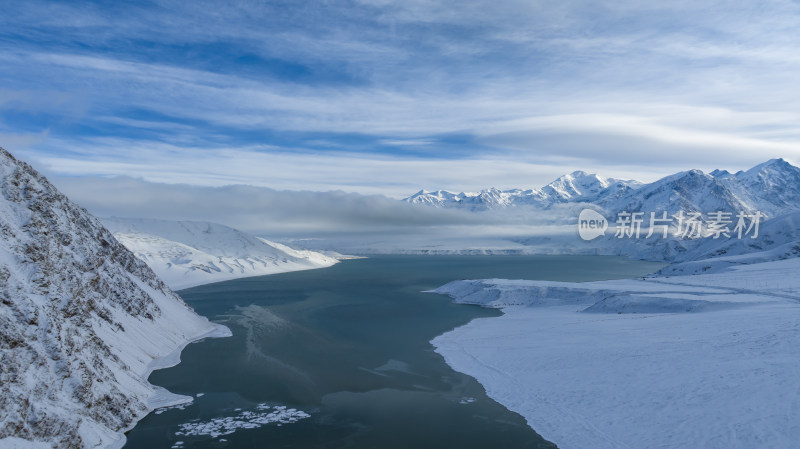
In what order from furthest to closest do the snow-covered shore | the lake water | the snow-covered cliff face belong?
the lake water → the snow-covered shore → the snow-covered cliff face

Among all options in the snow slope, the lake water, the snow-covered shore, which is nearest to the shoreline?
the lake water

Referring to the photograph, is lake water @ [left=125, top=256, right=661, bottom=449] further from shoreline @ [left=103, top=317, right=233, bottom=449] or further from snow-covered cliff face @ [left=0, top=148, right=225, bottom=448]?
snow-covered cliff face @ [left=0, top=148, right=225, bottom=448]

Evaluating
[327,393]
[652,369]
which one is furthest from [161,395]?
[652,369]

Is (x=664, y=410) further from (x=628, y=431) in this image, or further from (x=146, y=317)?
(x=146, y=317)

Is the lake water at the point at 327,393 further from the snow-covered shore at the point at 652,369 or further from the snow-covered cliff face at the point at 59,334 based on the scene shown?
the snow-covered shore at the point at 652,369

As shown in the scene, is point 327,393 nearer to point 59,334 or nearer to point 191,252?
point 59,334

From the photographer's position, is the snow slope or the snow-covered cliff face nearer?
the snow-covered cliff face
